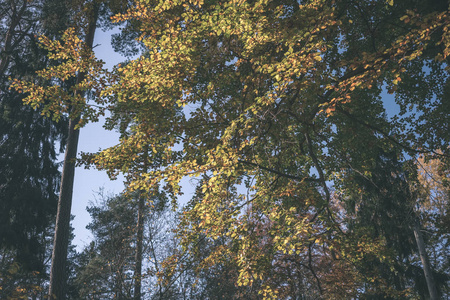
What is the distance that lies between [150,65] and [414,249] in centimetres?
1339

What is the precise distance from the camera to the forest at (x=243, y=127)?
615 cm

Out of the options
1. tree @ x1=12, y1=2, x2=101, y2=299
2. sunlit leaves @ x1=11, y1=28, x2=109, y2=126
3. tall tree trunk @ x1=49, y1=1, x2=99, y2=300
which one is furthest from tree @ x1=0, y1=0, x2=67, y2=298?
sunlit leaves @ x1=11, y1=28, x2=109, y2=126

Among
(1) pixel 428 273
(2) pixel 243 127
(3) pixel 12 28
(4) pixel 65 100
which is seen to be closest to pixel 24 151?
(3) pixel 12 28

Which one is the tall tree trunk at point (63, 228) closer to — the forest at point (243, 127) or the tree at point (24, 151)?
the forest at point (243, 127)

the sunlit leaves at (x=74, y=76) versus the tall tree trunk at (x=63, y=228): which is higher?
the sunlit leaves at (x=74, y=76)

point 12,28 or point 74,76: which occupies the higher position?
point 12,28

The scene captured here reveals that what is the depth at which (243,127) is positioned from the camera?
6984 mm

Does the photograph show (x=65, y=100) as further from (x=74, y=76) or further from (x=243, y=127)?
(x=243, y=127)

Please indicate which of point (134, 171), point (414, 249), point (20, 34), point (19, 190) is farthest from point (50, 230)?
point (414, 249)

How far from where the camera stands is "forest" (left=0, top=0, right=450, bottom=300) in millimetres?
6148

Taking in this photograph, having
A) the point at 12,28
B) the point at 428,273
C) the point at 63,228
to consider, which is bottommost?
the point at 428,273

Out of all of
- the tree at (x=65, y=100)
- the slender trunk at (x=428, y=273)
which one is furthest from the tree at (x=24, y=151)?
the slender trunk at (x=428, y=273)

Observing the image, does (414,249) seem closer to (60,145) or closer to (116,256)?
(116,256)

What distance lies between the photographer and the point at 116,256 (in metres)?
10.3
